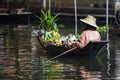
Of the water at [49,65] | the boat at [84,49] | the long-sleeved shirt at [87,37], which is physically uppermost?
the long-sleeved shirt at [87,37]

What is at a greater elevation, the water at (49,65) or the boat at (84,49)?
the boat at (84,49)

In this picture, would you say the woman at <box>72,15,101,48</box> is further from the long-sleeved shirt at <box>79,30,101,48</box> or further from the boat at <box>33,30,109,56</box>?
the boat at <box>33,30,109,56</box>

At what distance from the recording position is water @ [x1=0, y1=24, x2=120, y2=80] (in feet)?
41.7

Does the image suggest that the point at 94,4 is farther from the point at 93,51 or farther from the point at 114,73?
the point at 114,73

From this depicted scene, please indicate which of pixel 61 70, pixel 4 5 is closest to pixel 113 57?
pixel 61 70

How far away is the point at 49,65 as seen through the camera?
47.5ft

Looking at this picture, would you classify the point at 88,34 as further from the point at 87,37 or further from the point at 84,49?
the point at 84,49

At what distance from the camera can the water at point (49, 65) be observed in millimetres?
12711

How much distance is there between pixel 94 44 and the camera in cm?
1511

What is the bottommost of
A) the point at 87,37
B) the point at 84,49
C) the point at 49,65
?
the point at 49,65

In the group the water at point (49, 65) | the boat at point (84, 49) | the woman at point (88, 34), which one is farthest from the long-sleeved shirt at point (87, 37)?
the water at point (49, 65)

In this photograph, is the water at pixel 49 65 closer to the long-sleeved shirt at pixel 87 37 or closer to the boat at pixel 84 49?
the boat at pixel 84 49

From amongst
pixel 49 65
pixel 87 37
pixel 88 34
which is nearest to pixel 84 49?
pixel 87 37

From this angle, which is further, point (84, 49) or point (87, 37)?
point (84, 49)
